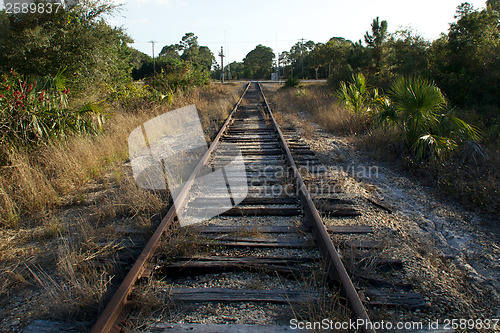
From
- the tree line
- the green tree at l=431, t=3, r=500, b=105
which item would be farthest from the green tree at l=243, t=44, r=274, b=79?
the green tree at l=431, t=3, r=500, b=105

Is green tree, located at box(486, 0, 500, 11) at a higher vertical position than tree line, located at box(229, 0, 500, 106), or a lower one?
higher

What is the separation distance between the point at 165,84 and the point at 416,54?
40.5 feet

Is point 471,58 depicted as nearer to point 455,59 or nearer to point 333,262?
point 455,59

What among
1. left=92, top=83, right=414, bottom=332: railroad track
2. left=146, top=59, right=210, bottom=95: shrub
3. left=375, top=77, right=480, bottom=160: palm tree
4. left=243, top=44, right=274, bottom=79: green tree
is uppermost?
left=243, top=44, right=274, bottom=79: green tree

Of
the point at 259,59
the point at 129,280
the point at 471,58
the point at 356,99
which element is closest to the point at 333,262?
the point at 129,280

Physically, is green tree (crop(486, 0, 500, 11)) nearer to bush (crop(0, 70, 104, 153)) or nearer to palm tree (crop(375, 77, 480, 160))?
palm tree (crop(375, 77, 480, 160))

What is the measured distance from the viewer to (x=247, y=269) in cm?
287

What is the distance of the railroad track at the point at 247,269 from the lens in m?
2.27

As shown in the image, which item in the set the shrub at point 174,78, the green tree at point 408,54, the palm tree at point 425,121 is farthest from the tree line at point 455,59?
the shrub at point 174,78

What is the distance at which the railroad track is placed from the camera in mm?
2268

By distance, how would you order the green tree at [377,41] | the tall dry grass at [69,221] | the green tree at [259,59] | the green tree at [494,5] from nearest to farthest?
the tall dry grass at [69,221], the green tree at [494,5], the green tree at [377,41], the green tree at [259,59]

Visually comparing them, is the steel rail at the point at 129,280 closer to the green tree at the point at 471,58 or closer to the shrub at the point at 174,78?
the shrub at the point at 174,78

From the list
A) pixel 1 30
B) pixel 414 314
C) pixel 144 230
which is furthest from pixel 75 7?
pixel 414 314

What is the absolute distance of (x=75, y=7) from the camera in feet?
30.7
